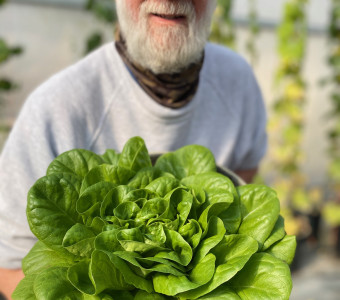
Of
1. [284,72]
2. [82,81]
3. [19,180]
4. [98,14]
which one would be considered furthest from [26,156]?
[98,14]

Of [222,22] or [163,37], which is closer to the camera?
[163,37]

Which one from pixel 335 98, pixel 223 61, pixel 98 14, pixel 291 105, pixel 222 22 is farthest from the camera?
pixel 98 14

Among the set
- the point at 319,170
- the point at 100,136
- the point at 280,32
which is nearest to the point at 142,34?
the point at 100,136

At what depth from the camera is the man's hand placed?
0.84 meters

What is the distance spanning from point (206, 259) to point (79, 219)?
200mm

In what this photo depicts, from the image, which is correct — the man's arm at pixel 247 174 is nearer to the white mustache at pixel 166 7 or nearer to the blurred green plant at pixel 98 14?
the white mustache at pixel 166 7

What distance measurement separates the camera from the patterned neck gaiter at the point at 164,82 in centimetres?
96

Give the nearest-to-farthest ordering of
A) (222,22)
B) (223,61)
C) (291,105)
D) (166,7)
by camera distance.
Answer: (166,7)
(223,61)
(291,105)
(222,22)

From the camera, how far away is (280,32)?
88.8 inches

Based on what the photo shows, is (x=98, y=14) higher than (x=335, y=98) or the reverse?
higher

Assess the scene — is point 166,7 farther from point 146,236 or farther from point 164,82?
point 146,236

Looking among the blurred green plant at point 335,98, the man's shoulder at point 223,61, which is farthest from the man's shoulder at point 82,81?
the blurred green plant at point 335,98

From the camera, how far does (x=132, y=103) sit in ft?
3.22

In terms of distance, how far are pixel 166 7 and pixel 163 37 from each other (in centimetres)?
7
